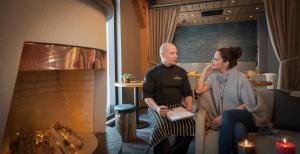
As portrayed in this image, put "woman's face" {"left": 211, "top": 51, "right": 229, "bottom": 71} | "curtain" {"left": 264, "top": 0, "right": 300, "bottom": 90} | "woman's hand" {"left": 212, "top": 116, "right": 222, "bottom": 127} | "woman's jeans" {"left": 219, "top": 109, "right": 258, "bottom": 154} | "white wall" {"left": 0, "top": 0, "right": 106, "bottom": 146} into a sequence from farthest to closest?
"curtain" {"left": 264, "top": 0, "right": 300, "bottom": 90}
"woman's face" {"left": 211, "top": 51, "right": 229, "bottom": 71}
"woman's hand" {"left": 212, "top": 116, "right": 222, "bottom": 127}
"woman's jeans" {"left": 219, "top": 109, "right": 258, "bottom": 154}
"white wall" {"left": 0, "top": 0, "right": 106, "bottom": 146}

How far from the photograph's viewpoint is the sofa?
1827 millimetres

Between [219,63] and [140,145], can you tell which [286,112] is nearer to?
[219,63]

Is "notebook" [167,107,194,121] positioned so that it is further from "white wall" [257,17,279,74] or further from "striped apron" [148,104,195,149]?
"white wall" [257,17,279,74]

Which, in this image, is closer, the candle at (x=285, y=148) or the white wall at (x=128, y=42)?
the candle at (x=285, y=148)

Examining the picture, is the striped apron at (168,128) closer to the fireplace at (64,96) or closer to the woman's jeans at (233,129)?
the woman's jeans at (233,129)

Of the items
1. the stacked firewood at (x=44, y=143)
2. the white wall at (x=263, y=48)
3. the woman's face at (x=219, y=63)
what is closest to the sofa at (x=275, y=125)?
the woman's face at (x=219, y=63)

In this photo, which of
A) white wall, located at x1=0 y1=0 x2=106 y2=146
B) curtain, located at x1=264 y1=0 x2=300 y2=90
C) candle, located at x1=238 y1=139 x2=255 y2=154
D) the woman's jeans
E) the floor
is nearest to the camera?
white wall, located at x1=0 y1=0 x2=106 y2=146

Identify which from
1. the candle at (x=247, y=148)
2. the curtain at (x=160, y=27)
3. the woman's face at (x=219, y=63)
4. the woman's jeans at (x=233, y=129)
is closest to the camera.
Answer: the candle at (x=247, y=148)

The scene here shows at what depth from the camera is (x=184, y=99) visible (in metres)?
2.32

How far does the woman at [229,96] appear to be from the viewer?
1.74 meters

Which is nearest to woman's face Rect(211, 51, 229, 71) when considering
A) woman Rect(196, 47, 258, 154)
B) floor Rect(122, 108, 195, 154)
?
woman Rect(196, 47, 258, 154)

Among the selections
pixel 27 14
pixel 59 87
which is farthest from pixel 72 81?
pixel 27 14

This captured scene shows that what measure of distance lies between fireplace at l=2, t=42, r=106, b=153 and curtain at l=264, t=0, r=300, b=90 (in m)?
3.86

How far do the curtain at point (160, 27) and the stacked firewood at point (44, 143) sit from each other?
12.1 feet
